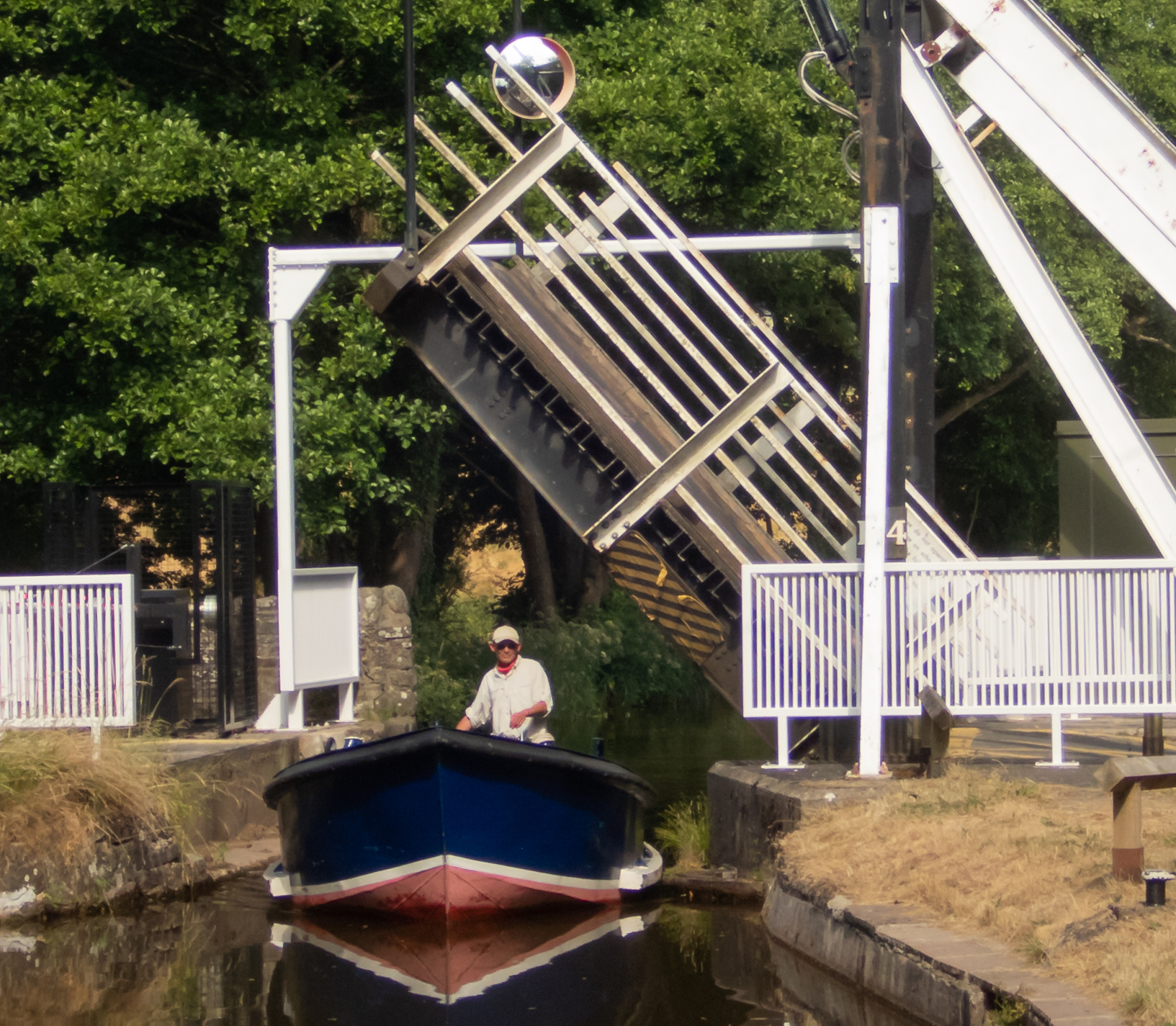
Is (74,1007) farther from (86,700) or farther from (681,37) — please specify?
(681,37)

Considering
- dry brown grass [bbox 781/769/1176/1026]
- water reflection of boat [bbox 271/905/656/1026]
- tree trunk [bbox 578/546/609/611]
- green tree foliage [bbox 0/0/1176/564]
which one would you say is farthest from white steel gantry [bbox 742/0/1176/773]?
tree trunk [bbox 578/546/609/611]

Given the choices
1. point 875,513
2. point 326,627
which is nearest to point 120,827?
point 326,627

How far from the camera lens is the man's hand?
12109mm

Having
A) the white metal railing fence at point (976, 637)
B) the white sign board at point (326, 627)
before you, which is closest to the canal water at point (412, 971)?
the white metal railing fence at point (976, 637)

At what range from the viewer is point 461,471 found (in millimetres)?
31344

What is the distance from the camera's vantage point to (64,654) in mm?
13039

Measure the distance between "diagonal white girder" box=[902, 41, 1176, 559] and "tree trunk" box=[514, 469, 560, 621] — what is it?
672 inches

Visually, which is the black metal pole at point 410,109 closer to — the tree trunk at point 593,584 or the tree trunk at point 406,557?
the tree trunk at point 406,557

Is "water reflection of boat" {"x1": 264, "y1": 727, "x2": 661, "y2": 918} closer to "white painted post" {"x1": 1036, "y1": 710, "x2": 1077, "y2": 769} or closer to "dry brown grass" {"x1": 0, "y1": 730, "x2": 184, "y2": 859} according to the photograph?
"dry brown grass" {"x1": 0, "y1": 730, "x2": 184, "y2": 859}

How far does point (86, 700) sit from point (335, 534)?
10.8 m

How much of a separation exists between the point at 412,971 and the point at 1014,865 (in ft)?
10.5

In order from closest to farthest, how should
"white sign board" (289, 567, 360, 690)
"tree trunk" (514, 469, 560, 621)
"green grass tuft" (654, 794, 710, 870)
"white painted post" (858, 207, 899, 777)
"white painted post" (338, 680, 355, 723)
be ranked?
"white painted post" (858, 207, 899, 777) < "green grass tuft" (654, 794, 710, 870) < "white sign board" (289, 567, 360, 690) < "white painted post" (338, 680, 355, 723) < "tree trunk" (514, 469, 560, 621)

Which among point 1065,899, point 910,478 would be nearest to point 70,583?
point 910,478

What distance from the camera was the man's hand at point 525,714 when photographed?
477 inches
